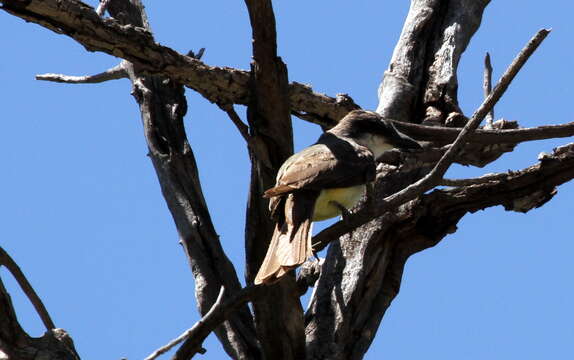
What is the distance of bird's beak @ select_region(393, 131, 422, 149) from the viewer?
6.51 meters

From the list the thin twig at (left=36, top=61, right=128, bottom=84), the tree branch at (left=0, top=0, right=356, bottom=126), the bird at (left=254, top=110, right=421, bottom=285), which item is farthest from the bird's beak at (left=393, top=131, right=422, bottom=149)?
the thin twig at (left=36, top=61, right=128, bottom=84)

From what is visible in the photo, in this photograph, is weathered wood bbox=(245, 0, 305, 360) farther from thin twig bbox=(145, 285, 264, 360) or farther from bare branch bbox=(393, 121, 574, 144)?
bare branch bbox=(393, 121, 574, 144)

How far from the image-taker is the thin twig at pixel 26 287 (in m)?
4.88

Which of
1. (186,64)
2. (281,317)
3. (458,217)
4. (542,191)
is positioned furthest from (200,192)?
(542,191)

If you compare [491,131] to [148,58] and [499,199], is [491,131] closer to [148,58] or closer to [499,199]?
[499,199]

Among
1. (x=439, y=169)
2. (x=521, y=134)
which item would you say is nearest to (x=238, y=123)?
(x=439, y=169)

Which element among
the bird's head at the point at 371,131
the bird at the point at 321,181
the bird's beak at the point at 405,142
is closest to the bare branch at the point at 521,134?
the bird's beak at the point at 405,142

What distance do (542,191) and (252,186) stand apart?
201 centimetres

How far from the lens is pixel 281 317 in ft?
18.0

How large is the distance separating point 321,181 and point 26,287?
1.79m

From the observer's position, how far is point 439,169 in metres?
5.08

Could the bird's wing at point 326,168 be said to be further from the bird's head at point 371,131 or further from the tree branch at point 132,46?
the tree branch at point 132,46

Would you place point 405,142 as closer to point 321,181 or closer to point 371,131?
point 371,131

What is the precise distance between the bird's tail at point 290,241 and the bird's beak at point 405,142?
1.11 m
